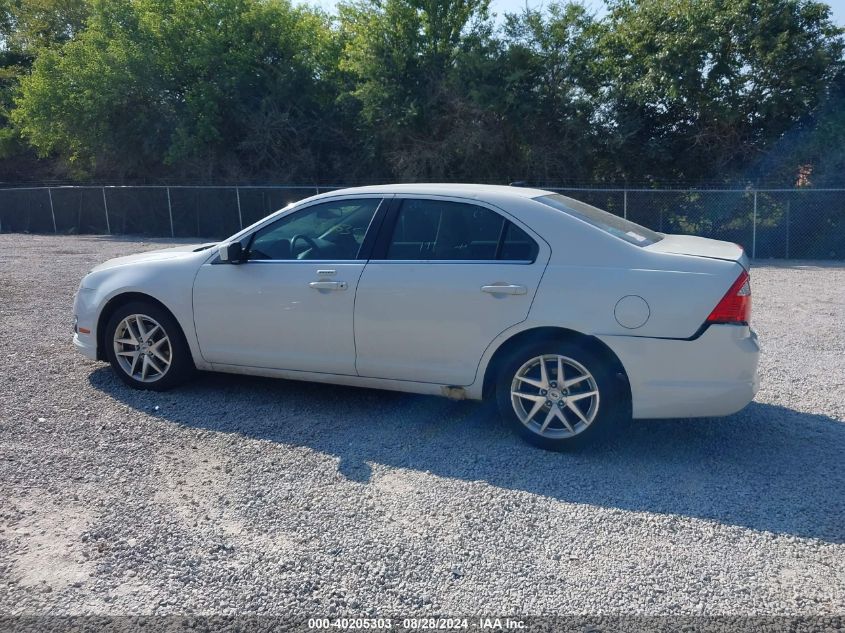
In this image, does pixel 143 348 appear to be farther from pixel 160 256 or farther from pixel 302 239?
pixel 302 239

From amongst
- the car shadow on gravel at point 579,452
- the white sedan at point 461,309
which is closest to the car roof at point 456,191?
the white sedan at point 461,309

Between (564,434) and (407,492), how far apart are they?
44.8 inches

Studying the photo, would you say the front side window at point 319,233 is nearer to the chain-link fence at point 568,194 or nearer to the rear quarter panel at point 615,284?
the rear quarter panel at point 615,284

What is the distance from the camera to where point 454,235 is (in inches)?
216

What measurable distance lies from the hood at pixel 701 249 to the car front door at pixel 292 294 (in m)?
2.05

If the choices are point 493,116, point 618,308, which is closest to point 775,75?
point 493,116

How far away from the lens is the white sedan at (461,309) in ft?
16.0

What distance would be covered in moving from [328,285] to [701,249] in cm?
255

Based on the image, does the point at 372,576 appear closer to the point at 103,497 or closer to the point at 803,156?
the point at 103,497

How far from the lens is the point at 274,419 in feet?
19.0

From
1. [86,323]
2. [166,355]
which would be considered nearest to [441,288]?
[166,355]

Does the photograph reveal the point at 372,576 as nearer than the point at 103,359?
Yes

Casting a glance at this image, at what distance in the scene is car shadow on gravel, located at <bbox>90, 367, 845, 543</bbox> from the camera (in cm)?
445

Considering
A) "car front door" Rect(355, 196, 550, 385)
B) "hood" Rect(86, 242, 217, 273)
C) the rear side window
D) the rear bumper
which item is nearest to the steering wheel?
"car front door" Rect(355, 196, 550, 385)
